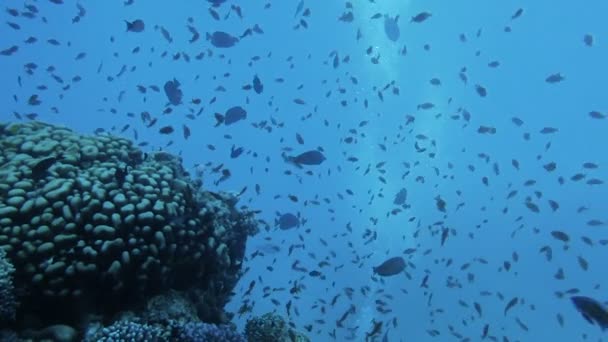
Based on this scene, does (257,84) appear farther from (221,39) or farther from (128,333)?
(128,333)

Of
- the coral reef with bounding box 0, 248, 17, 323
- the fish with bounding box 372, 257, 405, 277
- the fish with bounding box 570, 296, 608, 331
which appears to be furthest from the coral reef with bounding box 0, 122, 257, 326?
the fish with bounding box 570, 296, 608, 331

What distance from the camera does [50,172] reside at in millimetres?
6652

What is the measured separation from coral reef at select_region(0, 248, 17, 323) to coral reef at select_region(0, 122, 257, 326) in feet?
0.67

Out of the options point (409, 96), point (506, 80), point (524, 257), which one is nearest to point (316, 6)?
point (409, 96)

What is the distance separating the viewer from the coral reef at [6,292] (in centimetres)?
556

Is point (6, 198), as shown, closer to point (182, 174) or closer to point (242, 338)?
point (182, 174)

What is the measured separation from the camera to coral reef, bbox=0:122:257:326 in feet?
19.5

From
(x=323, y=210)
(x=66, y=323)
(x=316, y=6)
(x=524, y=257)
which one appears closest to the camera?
(x=66, y=323)

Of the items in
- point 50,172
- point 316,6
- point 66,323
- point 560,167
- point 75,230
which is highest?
point 316,6

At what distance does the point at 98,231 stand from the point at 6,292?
42.4 inches

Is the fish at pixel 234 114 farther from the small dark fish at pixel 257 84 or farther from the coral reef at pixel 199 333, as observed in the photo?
the coral reef at pixel 199 333

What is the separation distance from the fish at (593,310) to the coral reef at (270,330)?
3.93 meters

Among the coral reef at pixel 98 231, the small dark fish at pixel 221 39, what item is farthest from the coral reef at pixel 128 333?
the small dark fish at pixel 221 39

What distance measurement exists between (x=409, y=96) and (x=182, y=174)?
62518mm
